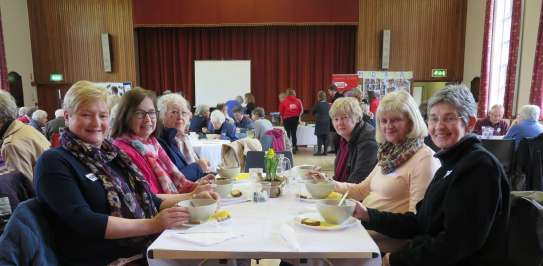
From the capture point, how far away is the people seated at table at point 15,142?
8.11 feet

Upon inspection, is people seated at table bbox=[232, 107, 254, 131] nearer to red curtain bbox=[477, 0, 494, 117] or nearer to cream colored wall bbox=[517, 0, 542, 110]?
cream colored wall bbox=[517, 0, 542, 110]

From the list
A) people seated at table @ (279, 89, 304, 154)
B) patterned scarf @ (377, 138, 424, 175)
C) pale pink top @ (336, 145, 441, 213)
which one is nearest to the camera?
pale pink top @ (336, 145, 441, 213)

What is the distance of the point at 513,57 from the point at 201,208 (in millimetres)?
7228

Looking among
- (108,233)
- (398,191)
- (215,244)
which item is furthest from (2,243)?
(398,191)

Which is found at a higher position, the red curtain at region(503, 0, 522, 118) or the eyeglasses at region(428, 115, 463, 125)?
the red curtain at region(503, 0, 522, 118)

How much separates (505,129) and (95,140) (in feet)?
19.3

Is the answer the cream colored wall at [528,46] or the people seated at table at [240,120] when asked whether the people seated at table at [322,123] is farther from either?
the cream colored wall at [528,46]

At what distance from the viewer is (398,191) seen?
1749 mm

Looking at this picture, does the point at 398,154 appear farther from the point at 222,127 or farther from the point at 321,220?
the point at 222,127

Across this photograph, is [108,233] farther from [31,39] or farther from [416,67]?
[31,39]

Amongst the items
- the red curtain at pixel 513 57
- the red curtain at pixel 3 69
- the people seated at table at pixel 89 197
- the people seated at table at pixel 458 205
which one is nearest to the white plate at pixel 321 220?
the people seated at table at pixel 458 205

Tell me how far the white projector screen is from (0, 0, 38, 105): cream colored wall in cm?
Result: 427

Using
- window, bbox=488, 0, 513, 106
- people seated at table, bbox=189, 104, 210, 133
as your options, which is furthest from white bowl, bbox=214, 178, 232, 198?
window, bbox=488, 0, 513, 106

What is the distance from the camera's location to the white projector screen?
999 centimetres
